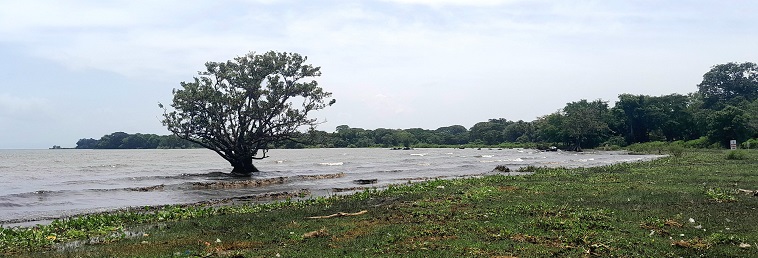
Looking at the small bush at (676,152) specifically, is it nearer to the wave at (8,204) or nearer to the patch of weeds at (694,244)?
the patch of weeds at (694,244)

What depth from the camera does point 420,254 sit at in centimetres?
1105

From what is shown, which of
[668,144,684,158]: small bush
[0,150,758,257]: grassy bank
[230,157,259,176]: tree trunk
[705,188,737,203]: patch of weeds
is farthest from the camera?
[668,144,684,158]: small bush

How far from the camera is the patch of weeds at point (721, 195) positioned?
17953mm

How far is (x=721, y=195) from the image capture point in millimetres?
18719

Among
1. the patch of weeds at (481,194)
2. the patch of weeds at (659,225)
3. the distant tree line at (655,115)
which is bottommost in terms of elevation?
the patch of weeds at (659,225)

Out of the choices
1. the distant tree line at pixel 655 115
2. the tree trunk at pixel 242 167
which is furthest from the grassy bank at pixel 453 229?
the distant tree line at pixel 655 115

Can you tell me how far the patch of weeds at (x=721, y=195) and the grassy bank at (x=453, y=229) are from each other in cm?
3

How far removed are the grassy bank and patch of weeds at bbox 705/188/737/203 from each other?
0.10ft

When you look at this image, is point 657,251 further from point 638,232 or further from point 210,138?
point 210,138

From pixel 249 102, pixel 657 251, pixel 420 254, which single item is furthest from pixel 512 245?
pixel 249 102

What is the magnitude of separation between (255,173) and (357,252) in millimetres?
42744

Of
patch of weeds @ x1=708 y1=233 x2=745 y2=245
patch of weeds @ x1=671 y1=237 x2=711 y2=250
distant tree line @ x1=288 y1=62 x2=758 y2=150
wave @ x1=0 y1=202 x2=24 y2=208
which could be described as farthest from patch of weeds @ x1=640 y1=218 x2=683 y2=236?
distant tree line @ x1=288 y1=62 x2=758 y2=150

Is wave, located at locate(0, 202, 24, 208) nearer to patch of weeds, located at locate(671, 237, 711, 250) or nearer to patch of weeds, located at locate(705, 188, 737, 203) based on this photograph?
patch of weeds, located at locate(671, 237, 711, 250)

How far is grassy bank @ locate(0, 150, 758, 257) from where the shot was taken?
1155 centimetres
